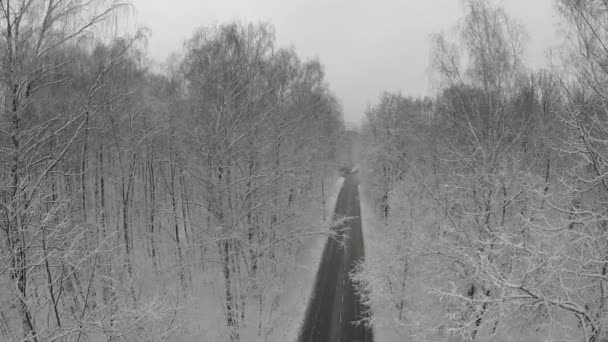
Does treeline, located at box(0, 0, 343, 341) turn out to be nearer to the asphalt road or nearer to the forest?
the forest

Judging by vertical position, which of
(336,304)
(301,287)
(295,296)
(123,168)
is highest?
(123,168)

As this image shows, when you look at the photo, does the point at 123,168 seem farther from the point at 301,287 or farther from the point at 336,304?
the point at 336,304

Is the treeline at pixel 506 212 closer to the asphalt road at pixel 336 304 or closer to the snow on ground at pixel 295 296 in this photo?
the asphalt road at pixel 336 304

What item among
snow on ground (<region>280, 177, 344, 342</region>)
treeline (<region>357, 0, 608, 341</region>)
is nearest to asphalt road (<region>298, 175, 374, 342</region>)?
snow on ground (<region>280, 177, 344, 342</region>)

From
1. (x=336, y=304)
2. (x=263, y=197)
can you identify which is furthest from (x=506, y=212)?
(x=336, y=304)

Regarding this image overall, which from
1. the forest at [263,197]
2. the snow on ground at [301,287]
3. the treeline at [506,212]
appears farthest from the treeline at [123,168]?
→ the treeline at [506,212]

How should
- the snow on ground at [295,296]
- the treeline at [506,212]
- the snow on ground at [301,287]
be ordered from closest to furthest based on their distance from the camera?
the treeline at [506,212] → the snow on ground at [295,296] → the snow on ground at [301,287]
